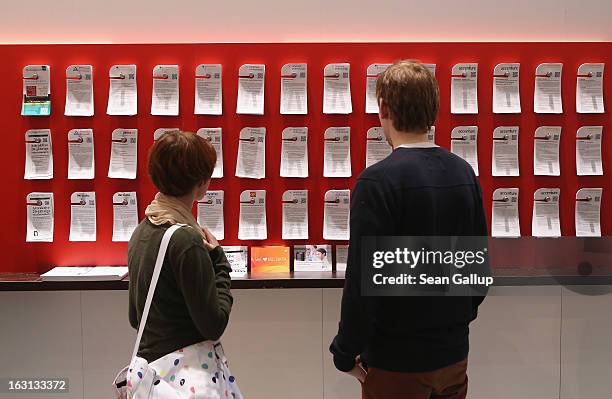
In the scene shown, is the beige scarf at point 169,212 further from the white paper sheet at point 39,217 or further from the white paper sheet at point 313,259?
the white paper sheet at point 39,217

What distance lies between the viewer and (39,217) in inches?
125

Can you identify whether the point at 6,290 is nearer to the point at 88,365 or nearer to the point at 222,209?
the point at 88,365

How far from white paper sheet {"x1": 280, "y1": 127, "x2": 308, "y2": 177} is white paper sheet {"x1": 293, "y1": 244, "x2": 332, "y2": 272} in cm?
38

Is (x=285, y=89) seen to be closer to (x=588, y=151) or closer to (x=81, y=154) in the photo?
(x=81, y=154)

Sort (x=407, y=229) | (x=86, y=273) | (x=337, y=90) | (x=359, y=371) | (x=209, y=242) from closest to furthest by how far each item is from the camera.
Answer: (x=407, y=229) → (x=359, y=371) → (x=209, y=242) → (x=86, y=273) → (x=337, y=90)

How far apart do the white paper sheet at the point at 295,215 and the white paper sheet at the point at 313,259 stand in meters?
0.07

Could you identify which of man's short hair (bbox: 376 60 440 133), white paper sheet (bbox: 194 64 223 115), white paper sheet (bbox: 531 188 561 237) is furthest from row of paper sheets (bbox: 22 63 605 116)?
man's short hair (bbox: 376 60 440 133)

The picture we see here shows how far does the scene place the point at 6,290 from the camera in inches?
118

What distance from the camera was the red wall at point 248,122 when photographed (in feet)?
10.3

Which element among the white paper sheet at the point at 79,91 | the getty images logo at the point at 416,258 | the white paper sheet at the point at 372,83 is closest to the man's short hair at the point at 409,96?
the getty images logo at the point at 416,258

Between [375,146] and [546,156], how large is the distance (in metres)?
0.86

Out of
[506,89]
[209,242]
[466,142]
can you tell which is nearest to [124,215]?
[209,242]

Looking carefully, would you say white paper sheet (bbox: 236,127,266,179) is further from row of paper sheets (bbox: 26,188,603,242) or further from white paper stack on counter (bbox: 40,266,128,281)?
white paper stack on counter (bbox: 40,266,128,281)

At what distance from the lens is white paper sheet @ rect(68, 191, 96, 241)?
316 cm
